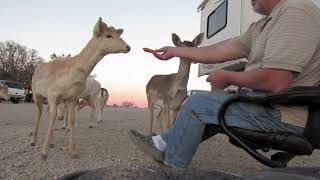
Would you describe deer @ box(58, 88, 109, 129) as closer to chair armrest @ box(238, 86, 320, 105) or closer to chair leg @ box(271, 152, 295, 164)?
chair leg @ box(271, 152, 295, 164)

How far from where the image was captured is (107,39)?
334 inches

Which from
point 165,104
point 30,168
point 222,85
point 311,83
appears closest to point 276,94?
point 222,85

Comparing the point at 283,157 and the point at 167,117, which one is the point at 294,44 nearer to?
the point at 283,157

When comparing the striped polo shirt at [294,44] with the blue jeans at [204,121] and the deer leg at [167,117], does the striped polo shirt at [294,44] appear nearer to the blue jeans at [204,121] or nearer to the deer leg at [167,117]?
the blue jeans at [204,121]

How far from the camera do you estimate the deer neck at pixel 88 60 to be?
27.6 feet

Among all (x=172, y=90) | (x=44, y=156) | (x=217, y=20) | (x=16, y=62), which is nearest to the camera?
(x=44, y=156)

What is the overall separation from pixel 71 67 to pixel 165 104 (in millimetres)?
4032

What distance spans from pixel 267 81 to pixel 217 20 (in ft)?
31.8

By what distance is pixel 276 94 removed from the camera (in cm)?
297

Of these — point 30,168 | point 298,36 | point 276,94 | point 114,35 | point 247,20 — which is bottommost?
point 30,168

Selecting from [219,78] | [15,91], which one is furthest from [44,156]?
[15,91]

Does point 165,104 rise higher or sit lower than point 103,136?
higher

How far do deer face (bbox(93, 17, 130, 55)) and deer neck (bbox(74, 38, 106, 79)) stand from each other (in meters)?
0.07

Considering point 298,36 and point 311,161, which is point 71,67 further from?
point 298,36
